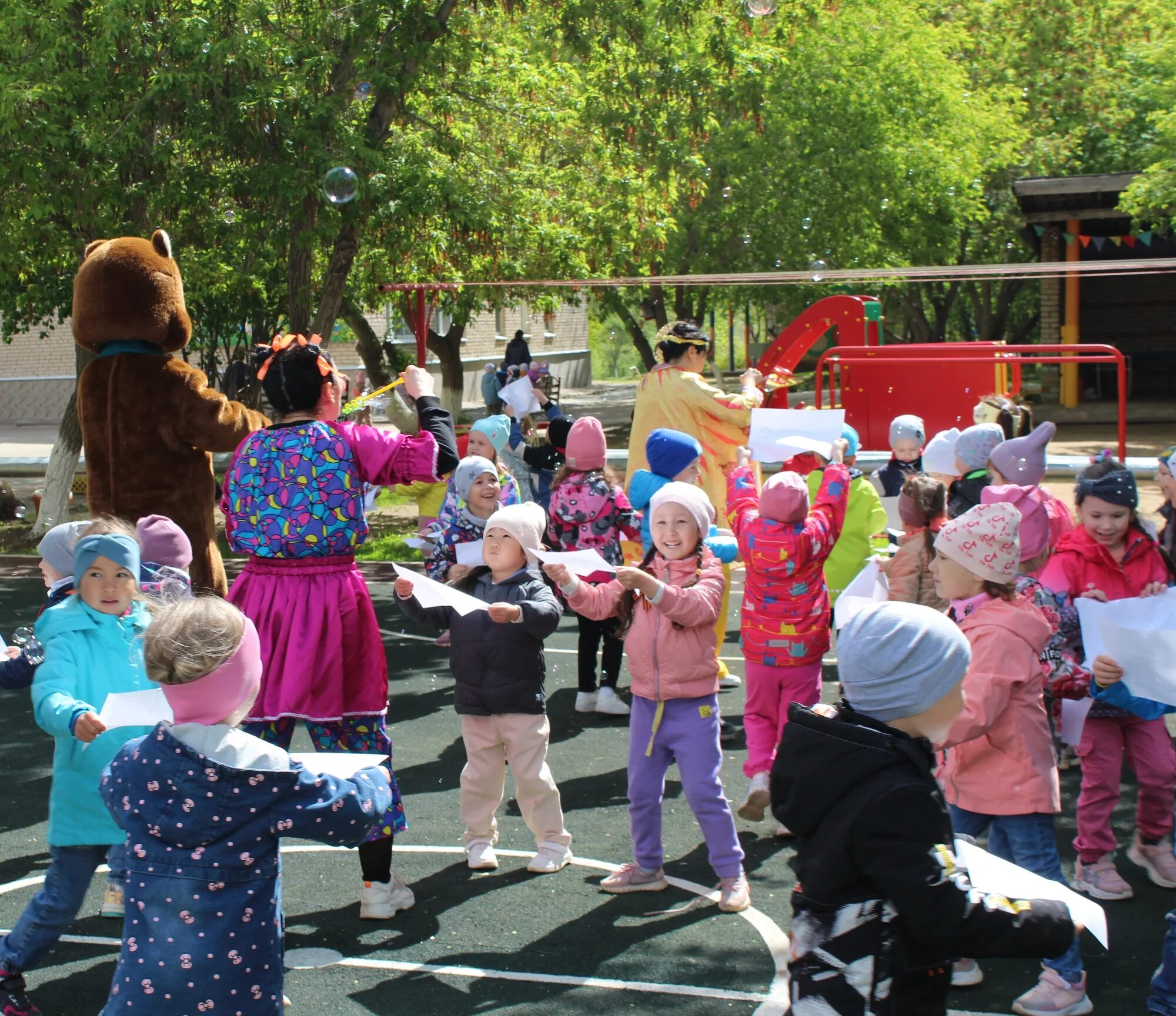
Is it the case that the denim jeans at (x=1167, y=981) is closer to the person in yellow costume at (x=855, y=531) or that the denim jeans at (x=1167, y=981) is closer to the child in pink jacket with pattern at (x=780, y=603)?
the child in pink jacket with pattern at (x=780, y=603)

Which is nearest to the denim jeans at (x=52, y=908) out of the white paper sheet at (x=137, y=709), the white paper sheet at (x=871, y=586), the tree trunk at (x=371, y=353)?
the white paper sheet at (x=137, y=709)

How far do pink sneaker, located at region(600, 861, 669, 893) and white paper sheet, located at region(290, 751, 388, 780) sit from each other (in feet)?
6.34

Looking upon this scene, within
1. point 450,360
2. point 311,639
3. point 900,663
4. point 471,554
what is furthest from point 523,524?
point 450,360

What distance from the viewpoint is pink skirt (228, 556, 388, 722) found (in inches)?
171

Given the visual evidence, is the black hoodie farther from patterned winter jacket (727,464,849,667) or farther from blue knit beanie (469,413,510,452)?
blue knit beanie (469,413,510,452)

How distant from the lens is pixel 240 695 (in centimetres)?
290

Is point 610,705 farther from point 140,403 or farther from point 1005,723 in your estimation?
point 1005,723

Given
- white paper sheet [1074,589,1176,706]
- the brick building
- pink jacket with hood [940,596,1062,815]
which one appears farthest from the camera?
the brick building

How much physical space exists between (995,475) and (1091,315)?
21873 millimetres

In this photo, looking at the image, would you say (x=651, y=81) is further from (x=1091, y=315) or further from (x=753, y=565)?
(x=1091, y=315)

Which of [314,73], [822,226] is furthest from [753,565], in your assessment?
[822,226]

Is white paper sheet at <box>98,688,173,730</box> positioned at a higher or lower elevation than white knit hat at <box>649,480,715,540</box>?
lower

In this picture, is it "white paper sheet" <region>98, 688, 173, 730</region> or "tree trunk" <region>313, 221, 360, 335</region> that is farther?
"tree trunk" <region>313, 221, 360, 335</region>

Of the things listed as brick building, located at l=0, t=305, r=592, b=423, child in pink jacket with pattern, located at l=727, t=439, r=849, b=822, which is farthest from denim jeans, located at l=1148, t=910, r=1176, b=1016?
brick building, located at l=0, t=305, r=592, b=423
